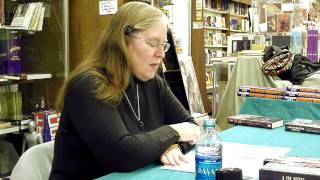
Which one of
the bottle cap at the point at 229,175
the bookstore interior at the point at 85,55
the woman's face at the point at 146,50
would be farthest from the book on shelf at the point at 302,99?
the bottle cap at the point at 229,175

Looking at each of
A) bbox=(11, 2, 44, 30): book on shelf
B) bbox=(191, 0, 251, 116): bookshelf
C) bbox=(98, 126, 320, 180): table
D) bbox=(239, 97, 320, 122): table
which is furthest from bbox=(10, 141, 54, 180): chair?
bbox=(191, 0, 251, 116): bookshelf

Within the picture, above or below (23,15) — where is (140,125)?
below

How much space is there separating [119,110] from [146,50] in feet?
0.86

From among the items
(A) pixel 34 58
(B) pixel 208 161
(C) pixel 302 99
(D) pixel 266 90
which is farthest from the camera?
(A) pixel 34 58

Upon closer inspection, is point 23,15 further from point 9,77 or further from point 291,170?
point 291,170

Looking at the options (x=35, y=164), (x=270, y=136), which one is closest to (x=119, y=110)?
(x=35, y=164)

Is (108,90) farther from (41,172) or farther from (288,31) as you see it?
(288,31)

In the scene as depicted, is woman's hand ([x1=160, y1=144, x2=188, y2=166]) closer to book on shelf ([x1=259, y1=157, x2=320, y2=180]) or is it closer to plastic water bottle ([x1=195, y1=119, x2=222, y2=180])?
plastic water bottle ([x1=195, y1=119, x2=222, y2=180])

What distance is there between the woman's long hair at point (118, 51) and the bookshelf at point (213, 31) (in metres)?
4.08

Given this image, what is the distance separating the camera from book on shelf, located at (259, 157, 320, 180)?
1.04 meters

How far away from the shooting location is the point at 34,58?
3.76 m

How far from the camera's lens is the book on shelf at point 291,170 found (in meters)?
1.04

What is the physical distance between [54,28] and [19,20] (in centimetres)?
33

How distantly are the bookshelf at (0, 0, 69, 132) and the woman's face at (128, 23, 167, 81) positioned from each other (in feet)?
6.63
